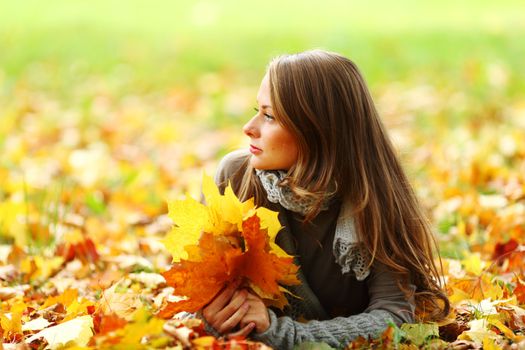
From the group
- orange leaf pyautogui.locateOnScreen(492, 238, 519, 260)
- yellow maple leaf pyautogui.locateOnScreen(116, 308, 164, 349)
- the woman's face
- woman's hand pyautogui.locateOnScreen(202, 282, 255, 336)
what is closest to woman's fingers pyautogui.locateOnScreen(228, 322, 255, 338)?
woman's hand pyautogui.locateOnScreen(202, 282, 255, 336)

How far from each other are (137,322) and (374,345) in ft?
2.59

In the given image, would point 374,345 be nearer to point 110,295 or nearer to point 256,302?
point 256,302

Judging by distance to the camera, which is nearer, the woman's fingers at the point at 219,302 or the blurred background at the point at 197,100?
the woman's fingers at the point at 219,302

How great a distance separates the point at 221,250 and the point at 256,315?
21 centimetres

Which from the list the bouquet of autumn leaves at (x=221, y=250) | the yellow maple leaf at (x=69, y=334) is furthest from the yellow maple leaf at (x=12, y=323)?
the bouquet of autumn leaves at (x=221, y=250)

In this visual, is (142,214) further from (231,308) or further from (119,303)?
(231,308)

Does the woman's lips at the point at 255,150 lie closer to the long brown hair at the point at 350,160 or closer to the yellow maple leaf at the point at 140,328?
the long brown hair at the point at 350,160

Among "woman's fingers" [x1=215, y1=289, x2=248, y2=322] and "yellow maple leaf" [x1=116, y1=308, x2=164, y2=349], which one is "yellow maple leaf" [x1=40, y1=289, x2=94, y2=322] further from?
"yellow maple leaf" [x1=116, y1=308, x2=164, y2=349]

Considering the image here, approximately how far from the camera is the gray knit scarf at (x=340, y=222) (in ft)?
8.05

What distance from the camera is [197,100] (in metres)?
7.48

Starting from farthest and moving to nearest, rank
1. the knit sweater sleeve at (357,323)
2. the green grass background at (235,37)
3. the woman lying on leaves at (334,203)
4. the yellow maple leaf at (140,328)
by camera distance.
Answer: the green grass background at (235,37), the woman lying on leaves at (334,203), the knit sweater sleeve at (357,323), the yellow maple leaf at (140,328)

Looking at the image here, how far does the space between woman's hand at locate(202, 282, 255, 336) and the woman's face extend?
0.39 metres

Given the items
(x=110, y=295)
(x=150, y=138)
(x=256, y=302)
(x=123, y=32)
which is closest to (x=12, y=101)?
(x=150, y=138)

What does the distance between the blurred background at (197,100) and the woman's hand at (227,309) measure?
0.89 m
